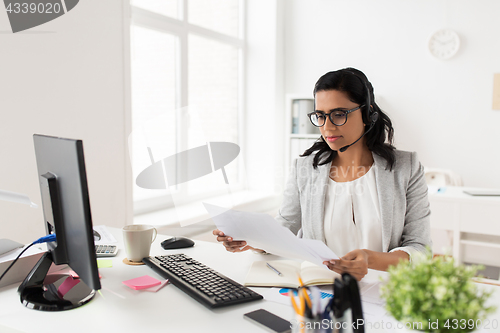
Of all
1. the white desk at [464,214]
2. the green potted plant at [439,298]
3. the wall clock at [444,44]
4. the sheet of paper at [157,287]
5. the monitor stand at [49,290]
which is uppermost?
the wall clock at [444,44]

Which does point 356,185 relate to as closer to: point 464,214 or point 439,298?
point 439,298

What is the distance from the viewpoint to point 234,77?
12.3ft

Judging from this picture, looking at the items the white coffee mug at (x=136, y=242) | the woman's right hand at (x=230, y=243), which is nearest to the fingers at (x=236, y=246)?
the woman's right hand at (x=230, y=243)

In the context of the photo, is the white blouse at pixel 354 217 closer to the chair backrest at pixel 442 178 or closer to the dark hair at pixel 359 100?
the dark hair at pixel 359 100

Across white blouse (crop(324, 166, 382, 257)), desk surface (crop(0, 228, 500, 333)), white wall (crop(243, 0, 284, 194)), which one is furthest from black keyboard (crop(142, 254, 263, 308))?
white wall (crop(243, 0, 284, 194))

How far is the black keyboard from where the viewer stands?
0.93 meters

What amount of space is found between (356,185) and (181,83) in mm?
1859

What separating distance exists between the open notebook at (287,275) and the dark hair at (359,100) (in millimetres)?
535

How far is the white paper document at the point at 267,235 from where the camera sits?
968mm

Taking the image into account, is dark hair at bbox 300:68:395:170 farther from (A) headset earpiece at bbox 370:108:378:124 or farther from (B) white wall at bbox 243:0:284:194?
(B) white wall at bbox 243:0:284:194

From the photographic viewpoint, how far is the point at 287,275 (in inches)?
43.4

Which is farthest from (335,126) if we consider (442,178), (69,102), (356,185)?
(442,178)

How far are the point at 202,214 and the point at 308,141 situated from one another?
1.25 meters

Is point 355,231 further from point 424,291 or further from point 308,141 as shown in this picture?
point 308,141
